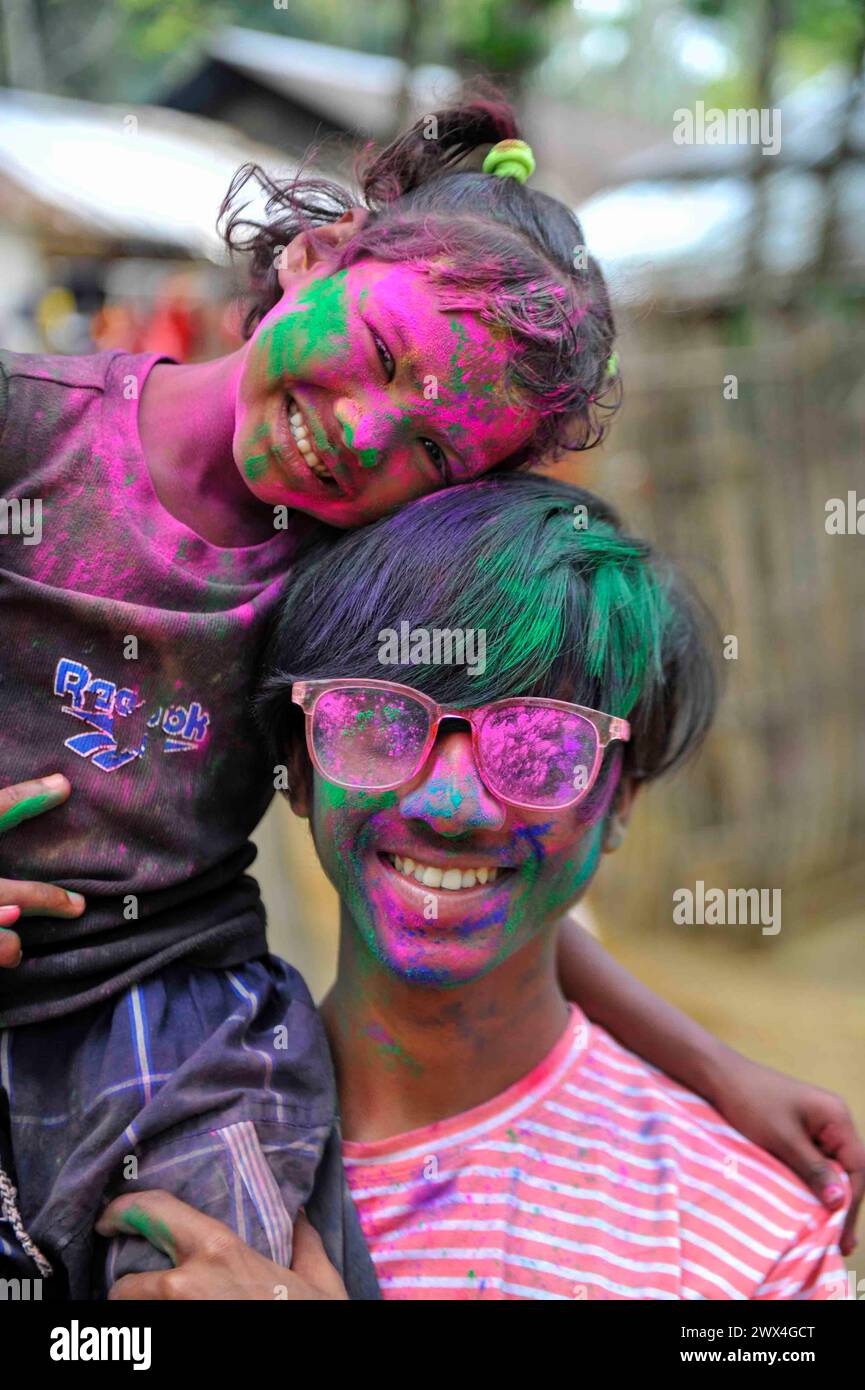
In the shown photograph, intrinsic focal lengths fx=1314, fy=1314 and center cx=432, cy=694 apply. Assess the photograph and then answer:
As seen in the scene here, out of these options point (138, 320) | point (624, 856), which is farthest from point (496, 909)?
point (138, 320)

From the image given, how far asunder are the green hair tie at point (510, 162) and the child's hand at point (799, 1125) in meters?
1.52

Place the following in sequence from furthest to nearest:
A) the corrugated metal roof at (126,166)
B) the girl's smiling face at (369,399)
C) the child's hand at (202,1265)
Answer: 1. the corrugated metal roof at (126,166)
2. the girl's smiling face at (369,399)
3. the child's hand at (202,1265)

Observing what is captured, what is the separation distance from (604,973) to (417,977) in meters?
0.71

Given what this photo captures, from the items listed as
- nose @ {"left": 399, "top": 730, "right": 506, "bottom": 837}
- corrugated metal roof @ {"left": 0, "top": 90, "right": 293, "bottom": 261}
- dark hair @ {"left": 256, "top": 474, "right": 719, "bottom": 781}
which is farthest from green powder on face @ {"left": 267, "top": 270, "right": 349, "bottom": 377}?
→ corrugated metal roof @ {"left": 0, "top": 90, "right": 293, "bottom": 261}

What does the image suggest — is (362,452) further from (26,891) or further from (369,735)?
(26,891)

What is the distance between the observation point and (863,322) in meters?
6.91

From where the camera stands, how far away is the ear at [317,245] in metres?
2.02

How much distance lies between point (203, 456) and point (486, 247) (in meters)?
0.52

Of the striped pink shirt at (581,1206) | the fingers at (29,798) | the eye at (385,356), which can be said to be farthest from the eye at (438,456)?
the striped pink shirt at (581,1206)

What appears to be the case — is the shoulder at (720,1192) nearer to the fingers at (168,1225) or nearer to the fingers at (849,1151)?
the fingers at (849,1151)

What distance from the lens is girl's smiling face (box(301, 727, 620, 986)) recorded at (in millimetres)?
1747

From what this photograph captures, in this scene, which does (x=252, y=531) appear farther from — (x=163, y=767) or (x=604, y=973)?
(x=604, y=973)

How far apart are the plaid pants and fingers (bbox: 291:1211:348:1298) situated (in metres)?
0.03

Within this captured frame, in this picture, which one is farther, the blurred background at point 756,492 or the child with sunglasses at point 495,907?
the blurred background at point 756,492
